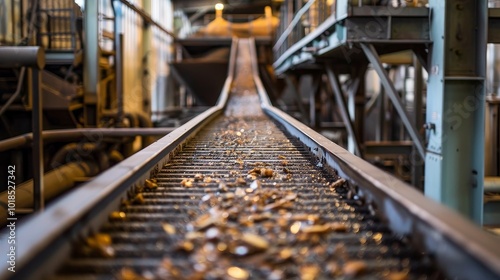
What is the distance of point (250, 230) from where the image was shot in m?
2.05

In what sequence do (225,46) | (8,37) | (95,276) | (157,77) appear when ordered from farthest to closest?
(225,46) → (157,77) → (8,37) → (95,276)

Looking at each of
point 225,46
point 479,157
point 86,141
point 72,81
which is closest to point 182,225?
point 479,157

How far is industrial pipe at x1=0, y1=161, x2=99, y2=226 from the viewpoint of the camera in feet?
14.5

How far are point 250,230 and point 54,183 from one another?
4.39 m

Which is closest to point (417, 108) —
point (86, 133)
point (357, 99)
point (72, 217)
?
point (357, 99)

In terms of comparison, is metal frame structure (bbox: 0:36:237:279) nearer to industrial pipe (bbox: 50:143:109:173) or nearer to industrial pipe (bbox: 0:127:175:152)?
industrial pipe (bbox: 0:127:175:152)

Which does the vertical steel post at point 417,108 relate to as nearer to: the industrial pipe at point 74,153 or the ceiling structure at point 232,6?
the industrial pipe at point 74,153

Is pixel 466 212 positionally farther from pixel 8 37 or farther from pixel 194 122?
pixel 8 37

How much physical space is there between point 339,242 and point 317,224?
0.18 meters

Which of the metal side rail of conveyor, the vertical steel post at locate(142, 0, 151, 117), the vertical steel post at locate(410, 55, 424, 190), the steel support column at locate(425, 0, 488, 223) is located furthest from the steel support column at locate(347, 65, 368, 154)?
the vertical steel post at locate(142, 0, 151, 117)

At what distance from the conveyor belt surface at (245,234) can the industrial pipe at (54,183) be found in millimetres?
1969

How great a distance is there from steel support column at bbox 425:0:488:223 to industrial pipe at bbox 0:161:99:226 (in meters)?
3.73

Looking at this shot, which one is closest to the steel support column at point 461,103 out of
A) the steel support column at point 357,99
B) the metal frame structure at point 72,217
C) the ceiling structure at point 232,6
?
the metal frame structure at point 72,217

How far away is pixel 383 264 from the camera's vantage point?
69.3 inches
